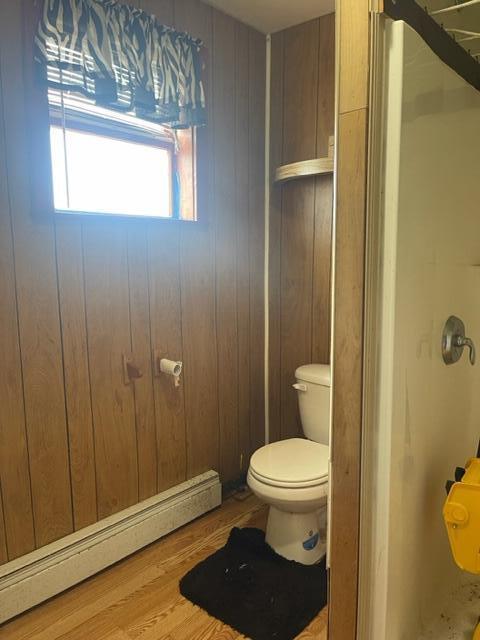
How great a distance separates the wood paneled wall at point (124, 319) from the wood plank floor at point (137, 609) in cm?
24

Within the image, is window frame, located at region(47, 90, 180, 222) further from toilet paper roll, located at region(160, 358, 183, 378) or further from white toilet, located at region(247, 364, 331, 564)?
white toilet, located at region(247, 364, 331, 564)

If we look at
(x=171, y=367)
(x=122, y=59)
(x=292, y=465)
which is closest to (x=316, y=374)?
(x=292, y=465)

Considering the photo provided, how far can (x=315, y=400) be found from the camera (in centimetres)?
224

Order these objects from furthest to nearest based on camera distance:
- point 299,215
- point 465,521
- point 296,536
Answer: point 299,215, point 296,536, point 465,521

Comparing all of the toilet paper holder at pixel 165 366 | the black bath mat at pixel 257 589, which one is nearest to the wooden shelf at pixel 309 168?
the toilet paper holder at pixel 165 366

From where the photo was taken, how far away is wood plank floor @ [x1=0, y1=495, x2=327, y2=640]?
1.63 meters

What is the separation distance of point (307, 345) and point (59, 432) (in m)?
1.33

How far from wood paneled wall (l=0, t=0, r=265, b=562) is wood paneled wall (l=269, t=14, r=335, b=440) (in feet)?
0.37

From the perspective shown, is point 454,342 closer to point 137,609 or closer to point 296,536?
point 296,536

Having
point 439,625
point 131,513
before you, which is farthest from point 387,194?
point 131,513

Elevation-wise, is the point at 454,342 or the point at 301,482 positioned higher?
the point at 454,342

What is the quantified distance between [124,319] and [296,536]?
1.19 meters

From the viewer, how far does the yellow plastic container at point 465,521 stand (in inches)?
41.0

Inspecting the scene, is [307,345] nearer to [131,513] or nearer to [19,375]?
[131,513]
